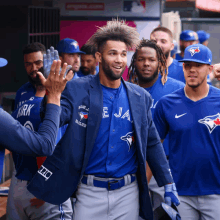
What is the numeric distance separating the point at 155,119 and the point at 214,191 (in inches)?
37.2

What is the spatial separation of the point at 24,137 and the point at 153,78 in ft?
9.67

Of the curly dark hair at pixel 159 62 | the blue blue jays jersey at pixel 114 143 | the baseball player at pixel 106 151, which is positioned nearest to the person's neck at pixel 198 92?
the baseball player at pixel 106 151

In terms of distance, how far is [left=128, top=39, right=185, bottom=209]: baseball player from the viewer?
539 centimetres

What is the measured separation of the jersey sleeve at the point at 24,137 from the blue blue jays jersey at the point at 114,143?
896 millimetres

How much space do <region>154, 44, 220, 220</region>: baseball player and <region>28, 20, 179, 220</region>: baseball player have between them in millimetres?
318

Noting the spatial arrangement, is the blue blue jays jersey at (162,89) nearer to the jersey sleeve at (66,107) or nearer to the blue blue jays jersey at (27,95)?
the blue blue jays jersey at (27,95)

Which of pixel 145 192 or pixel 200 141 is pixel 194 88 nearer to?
pixel 200 141

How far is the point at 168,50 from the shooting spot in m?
6.78

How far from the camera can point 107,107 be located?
152 inches

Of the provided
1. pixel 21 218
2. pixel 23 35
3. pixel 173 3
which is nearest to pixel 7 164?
pixel 23 35

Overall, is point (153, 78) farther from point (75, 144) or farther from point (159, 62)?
point (75, 144)

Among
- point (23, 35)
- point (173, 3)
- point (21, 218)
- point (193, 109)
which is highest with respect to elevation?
point (173, 3)

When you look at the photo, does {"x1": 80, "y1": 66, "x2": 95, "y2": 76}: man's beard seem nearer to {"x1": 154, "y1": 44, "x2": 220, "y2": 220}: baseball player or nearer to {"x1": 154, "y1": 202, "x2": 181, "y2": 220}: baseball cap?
{"x1": 154, "y1": 44, "x2": 220, "y2": 220}: baseball player

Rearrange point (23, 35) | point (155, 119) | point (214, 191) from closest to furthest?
point (214, 191) → point (155, 119) → point (23, 35)
